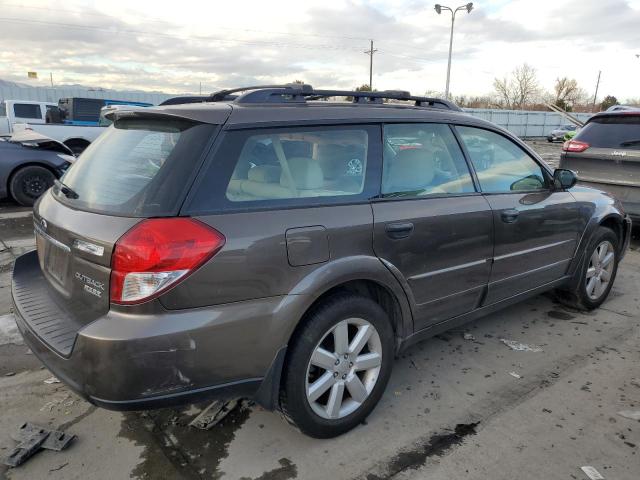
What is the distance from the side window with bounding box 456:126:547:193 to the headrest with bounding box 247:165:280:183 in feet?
4.77

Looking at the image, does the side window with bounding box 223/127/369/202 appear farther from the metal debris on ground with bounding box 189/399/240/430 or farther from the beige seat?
the metal debris on ground with bounding box 189/399/240/430

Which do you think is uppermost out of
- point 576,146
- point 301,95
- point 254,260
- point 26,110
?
point 301,95

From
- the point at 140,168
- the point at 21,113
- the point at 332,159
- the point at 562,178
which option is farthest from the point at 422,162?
the point at 21,113

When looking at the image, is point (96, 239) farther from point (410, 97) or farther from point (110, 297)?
point (410, 97)

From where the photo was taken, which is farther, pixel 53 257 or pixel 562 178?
pixel 562 178

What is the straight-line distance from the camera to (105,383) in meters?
1.98

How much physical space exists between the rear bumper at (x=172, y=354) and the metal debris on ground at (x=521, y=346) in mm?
2172

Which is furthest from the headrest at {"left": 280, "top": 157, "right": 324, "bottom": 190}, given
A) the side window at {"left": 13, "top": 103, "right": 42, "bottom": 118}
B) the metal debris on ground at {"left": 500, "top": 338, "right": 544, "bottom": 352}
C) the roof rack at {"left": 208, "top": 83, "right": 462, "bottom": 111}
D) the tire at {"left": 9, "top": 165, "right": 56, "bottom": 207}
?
the side window at {"left": 13, "top": 103, "right": 42, "bottom": 118}

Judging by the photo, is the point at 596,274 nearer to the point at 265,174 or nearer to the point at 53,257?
the point at 265,174

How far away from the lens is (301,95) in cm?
275

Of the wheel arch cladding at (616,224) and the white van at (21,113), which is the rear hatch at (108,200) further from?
the white van at (21,113)

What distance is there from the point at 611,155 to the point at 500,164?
3.37 meters

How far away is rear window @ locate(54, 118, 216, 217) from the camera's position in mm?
2076

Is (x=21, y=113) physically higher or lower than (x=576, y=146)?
higher
